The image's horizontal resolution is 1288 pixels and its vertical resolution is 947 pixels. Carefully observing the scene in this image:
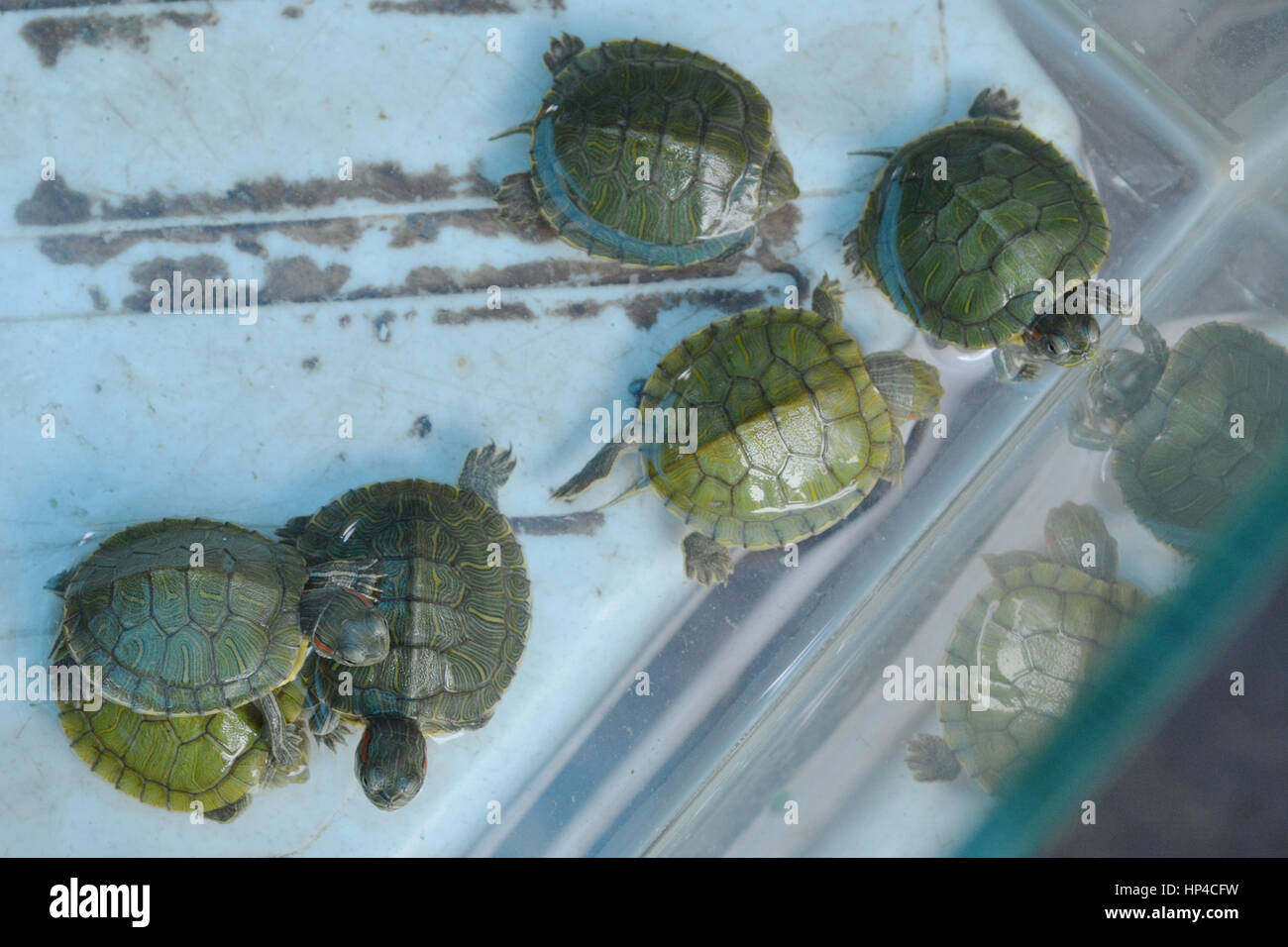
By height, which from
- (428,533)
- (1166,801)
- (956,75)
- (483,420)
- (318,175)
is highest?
(956,75)

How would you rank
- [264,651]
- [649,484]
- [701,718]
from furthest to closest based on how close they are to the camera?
[701,718] < [649,484] < [264,651]

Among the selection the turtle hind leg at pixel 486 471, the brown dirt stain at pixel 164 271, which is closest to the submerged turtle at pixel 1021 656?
the turtle hind leg at pixel 486 471

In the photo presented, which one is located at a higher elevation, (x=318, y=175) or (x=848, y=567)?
(x=318, y=175)

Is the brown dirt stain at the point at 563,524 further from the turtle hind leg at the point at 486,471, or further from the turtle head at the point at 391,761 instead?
the turtle head at the point at 391,761

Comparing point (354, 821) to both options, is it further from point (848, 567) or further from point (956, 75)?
point (956, 75)

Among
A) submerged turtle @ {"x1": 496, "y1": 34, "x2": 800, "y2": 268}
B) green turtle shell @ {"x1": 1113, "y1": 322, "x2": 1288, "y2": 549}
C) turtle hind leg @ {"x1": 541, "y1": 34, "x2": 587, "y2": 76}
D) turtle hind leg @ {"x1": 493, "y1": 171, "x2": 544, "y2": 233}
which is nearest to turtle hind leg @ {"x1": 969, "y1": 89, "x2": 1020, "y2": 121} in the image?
submerged turtle @ {"x1": 496, "y1": 34, "x2": 800, "y2": 268}

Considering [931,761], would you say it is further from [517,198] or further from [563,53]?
[563,53]

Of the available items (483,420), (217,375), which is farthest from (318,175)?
(483,420)
